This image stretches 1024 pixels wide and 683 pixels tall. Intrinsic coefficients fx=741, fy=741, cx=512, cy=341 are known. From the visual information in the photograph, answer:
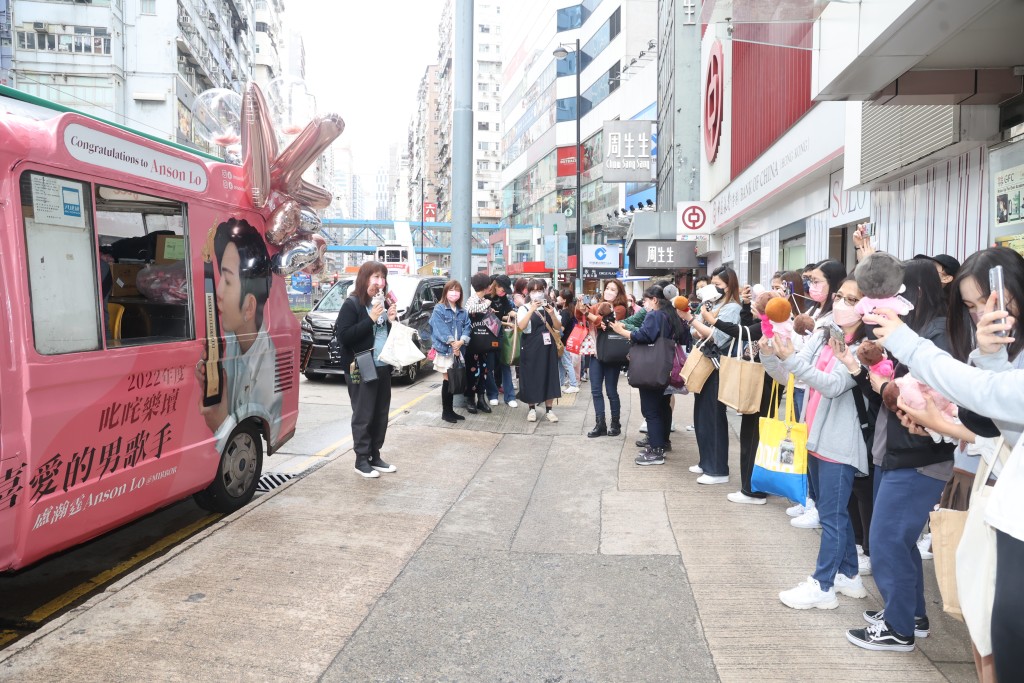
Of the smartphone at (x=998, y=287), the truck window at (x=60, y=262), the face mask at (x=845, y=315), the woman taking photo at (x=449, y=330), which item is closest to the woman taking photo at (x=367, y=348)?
the woman taking photo at (x=449, y=330)

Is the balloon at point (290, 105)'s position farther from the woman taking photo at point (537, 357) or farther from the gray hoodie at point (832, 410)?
the gray hoodie at point (832, 410)

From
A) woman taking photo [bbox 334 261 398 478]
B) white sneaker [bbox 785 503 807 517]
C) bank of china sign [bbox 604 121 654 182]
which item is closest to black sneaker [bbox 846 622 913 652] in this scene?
white sneaker [bbox 785 503 807 517]

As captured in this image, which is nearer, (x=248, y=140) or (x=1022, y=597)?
(x=1022, y=597)

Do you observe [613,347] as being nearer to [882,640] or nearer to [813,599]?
[813,599]

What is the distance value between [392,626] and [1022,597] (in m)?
2.78

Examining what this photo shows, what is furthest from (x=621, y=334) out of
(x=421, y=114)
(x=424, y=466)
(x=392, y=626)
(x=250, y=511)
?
(x=421, y=114)

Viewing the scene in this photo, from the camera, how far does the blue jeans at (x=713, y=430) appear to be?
6645mm

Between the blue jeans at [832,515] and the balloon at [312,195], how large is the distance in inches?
178

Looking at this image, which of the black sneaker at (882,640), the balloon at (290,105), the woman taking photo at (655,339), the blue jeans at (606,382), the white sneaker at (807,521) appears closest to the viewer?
the black sneaker at (882,640)

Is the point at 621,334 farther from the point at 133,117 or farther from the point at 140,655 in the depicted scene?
the point at 133,117

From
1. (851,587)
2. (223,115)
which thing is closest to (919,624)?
(851,587)

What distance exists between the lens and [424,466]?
7.22 m

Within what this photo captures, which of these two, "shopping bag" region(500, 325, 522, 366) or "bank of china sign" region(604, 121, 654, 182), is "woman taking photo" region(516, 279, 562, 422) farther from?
"bank of china sign" region(604, 121, 654, 182)

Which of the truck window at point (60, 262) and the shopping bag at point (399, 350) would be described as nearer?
the truck window at point (60, 262)
